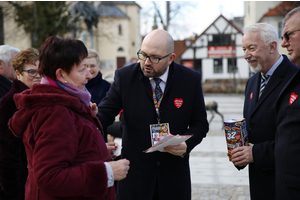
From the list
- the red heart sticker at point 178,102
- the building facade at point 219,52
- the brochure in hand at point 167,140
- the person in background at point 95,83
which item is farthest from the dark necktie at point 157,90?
the building facade at point 219,52

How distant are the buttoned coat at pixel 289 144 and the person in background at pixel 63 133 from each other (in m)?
1.04

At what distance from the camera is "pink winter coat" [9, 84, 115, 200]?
5.99 feet

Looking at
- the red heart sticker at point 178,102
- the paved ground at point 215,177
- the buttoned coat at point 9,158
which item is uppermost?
the red heart sticker at point 178,102

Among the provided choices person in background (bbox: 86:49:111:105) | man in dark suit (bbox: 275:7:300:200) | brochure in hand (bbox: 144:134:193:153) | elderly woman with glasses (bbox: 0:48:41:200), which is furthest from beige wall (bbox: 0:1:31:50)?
man in dark suit (bbox: 275:7:300:200)

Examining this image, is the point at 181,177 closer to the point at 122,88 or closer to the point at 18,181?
the point at 122,88

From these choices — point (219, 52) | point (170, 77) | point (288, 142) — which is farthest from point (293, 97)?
point (219, 52)

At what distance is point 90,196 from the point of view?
195 cm

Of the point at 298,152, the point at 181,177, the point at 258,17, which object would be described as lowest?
the point at 181,177

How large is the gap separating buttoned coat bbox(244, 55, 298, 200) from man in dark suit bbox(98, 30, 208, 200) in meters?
0.46

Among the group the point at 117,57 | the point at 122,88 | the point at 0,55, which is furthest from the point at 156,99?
the point at 117,57

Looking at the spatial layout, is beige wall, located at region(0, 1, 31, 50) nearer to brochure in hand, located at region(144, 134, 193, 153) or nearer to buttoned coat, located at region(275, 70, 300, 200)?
brochure in hand, located at region(144, 134, 193, 153)

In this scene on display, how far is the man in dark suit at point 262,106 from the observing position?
277 cm

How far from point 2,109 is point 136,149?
118 cm

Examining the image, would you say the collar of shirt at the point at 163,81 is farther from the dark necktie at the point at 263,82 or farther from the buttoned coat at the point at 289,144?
the buttoned coat at the point at 289,144
